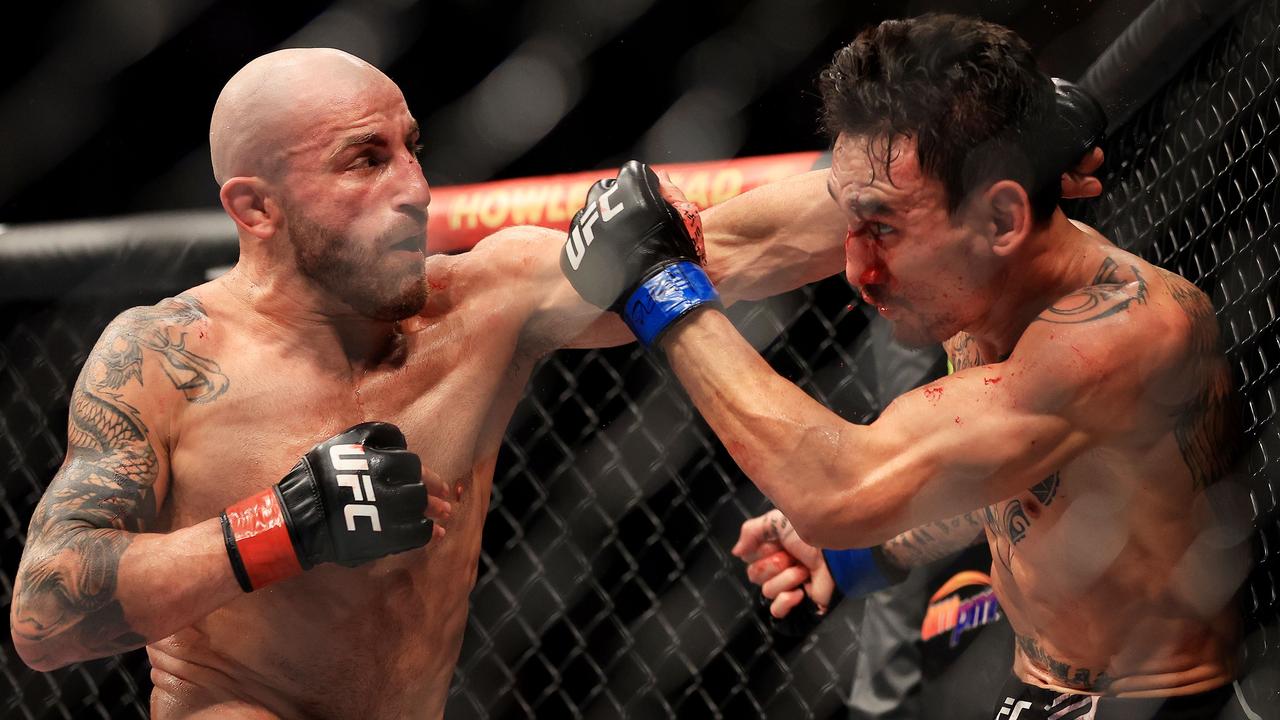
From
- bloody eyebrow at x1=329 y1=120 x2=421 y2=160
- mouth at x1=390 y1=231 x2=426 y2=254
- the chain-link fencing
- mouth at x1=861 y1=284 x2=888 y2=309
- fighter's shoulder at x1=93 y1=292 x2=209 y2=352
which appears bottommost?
the chain-link fencing

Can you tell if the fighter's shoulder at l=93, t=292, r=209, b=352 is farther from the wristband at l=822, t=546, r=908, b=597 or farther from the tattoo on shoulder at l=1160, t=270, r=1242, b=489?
the tattoo on shoulder at l=1160, t=270, r=1242, b=489

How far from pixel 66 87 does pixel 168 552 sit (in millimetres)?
2268

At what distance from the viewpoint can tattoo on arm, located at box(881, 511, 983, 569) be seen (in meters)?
1.76

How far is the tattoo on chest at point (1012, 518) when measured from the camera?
1.50 m

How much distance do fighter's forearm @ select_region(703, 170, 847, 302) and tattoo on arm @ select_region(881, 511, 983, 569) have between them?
39cm

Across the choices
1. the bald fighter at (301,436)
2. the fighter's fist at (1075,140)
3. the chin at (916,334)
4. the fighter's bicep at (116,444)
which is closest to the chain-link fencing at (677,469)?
the chin at (916,334)

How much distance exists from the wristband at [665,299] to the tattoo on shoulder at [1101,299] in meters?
0.39

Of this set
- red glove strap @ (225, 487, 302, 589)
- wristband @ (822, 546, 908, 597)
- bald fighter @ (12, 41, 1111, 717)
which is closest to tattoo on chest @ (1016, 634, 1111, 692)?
wristband @ (822, 546, 908, 597)

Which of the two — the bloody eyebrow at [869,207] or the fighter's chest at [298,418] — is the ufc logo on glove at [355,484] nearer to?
the fighter's chest at [298,418]

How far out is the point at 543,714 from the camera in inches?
119

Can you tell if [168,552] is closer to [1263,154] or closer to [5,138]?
[1263,154]

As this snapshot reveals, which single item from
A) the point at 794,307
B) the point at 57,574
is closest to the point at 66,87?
the point at 794,307

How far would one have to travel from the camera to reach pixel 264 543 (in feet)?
4.05

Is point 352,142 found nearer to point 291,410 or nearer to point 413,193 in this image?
point 413,193
